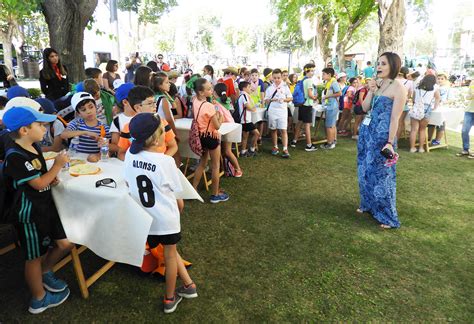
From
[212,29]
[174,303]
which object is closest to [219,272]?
[174,303]

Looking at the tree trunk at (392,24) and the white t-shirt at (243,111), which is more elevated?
the tree trunk at (392,24)

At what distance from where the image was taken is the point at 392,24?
8508 millimetres

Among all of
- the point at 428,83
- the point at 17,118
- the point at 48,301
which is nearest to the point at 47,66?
the point at 17,118

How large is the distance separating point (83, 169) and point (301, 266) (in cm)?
215

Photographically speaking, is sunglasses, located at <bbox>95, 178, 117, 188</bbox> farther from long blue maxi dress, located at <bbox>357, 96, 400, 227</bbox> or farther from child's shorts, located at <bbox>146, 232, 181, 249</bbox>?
long blue maxi dress, located at <bbox>357, 96, 400, 227</bbox>

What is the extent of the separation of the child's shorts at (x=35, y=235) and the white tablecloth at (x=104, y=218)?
0.32ft

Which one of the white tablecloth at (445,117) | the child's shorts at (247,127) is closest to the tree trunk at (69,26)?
the child's shorts at (247,127)

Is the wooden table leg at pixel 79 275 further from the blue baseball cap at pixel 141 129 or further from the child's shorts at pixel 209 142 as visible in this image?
the child's shorts at pixel 209 142

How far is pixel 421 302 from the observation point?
106 inches

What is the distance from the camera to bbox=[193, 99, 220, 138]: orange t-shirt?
162 inches

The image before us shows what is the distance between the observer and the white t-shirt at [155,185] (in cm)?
217

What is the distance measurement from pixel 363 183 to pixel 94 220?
10.5 ft

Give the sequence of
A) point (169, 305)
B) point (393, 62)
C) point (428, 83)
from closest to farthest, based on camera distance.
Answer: point (169, 305) < point (393, 62) < point (428, 83)

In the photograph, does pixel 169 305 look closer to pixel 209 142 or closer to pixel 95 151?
pixel 95 151
